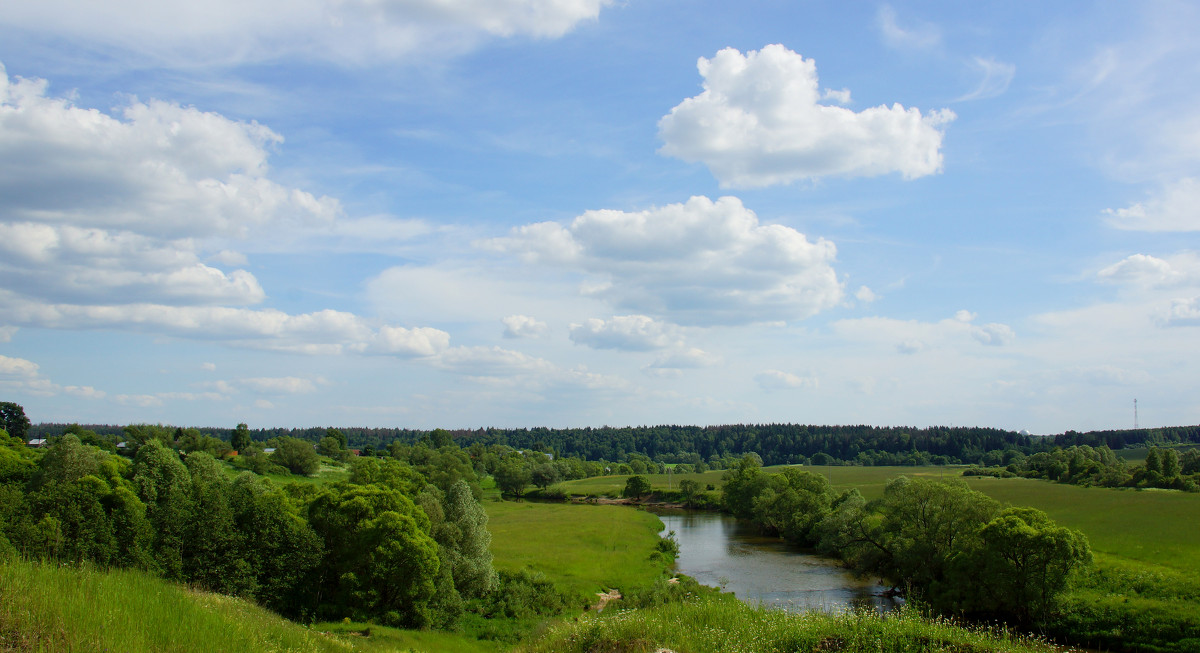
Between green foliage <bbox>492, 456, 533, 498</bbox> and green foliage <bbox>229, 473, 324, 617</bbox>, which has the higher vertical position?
green foliage <bbox>229, 473, 324, 617</bbox>

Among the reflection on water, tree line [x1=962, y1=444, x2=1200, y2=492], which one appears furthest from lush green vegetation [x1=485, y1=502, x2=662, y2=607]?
tree line [x1=962, y1=444, x2=1200, y2=492]

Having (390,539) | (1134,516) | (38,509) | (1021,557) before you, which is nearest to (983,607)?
(1021,557)

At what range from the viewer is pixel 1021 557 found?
34594 mm

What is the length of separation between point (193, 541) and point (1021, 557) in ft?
145

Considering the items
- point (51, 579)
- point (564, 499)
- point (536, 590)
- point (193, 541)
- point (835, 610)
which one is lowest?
point (564, 499)

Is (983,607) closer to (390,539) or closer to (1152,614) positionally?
(1152,614)

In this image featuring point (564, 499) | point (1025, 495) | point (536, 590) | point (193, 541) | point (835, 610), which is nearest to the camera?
point (835, 610)

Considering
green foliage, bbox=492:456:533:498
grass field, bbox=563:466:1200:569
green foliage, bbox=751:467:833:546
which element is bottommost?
green foliage, bbox=492:456:533:498

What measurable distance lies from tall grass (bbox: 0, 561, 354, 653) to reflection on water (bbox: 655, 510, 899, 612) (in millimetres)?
24270

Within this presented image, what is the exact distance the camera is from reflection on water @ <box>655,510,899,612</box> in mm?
42656

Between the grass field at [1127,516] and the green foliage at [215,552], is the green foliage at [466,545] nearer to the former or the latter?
the green foliage at [215,552]

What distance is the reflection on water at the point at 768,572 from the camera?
140 ft

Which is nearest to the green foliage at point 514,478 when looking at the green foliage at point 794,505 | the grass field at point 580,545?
the grass field at point 580,545

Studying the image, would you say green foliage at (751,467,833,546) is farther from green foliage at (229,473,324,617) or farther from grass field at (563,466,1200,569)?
green foliage at (229,473,324,617)
